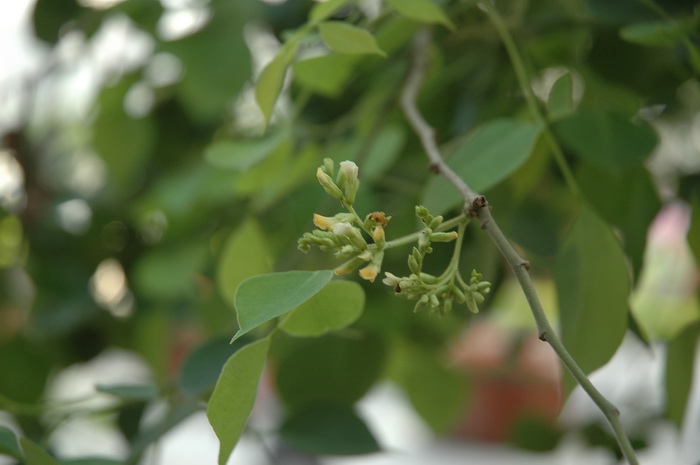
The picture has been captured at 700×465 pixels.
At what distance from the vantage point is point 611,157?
24 cm

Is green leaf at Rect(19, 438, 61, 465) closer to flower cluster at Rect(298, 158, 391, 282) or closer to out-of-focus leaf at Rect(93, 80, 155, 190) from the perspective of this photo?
flower cluster at Rect(298, 158, 391, 282)

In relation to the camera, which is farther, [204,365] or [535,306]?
[204,365]

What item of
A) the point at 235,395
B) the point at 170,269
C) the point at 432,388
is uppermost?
the point at 235,395

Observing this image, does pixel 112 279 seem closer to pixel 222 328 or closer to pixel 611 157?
pixel 222 328

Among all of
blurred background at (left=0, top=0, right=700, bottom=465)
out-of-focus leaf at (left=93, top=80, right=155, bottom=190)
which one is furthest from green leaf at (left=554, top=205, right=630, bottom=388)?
out-of-focus leaf at (left=93, top=80, right=155, bottom=190)

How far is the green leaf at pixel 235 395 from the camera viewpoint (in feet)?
0.50

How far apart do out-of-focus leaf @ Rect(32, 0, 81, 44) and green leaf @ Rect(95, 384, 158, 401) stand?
213 mm

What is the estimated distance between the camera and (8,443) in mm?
192

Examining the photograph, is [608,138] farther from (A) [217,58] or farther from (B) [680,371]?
(A) [217,58]

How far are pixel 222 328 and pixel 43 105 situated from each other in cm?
37

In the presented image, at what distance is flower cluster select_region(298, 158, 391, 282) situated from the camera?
15cm

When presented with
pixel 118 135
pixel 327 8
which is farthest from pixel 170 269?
pixel 327 8

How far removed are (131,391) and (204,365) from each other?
25 mm

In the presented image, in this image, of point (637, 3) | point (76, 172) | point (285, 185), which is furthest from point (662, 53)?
point (76, 172)
